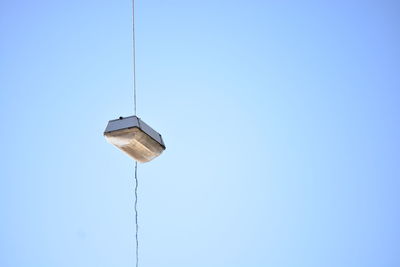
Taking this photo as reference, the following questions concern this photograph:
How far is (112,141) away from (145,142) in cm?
24

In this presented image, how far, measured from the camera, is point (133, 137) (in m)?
3.22

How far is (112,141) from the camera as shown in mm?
3316

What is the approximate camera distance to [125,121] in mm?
3283

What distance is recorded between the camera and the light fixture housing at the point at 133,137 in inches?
126

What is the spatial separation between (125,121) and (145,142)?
21 cm

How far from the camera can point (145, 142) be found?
332cm

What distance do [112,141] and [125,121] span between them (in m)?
0.18

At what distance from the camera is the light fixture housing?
3.21m
